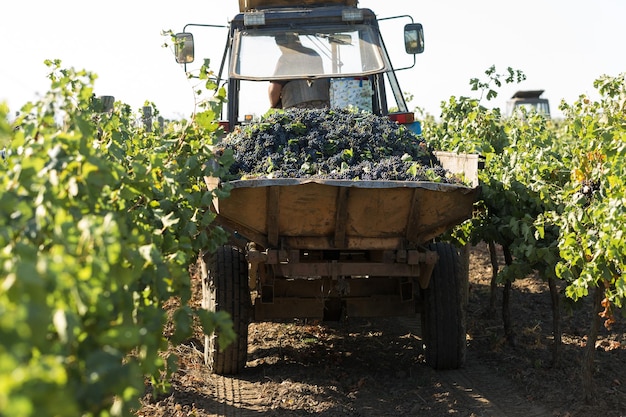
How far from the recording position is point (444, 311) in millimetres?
6121

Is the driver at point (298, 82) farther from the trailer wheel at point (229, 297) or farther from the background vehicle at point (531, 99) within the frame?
the background vehicle at point (531, 99)

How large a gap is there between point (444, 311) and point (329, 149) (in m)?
1.36

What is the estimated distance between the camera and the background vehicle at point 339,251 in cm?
534

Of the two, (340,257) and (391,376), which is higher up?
(340,257)

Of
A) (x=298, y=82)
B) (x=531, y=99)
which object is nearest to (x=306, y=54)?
(x=298, y=82)

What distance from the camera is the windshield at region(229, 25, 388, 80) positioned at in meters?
7.60

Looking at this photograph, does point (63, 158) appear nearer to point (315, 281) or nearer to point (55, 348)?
point (55, 348)

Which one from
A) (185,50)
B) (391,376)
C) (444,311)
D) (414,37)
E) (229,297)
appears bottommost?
(391,376)

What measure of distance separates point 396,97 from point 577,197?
8.77 feet

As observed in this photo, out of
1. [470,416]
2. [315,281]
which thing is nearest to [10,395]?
[470,416]

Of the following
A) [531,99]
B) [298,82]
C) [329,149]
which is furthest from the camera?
[531,99]

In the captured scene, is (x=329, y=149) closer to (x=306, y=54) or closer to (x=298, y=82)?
(x=298, y=82)

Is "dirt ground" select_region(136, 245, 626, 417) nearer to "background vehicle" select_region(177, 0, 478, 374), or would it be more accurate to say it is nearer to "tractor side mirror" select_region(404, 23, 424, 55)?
"background vehicle" select_region(177, 0, 478, 374)

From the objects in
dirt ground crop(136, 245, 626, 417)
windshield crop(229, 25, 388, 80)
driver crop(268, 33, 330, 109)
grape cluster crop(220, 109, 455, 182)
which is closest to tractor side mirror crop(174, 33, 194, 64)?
windshield crop(229, 25, 388, 80)
